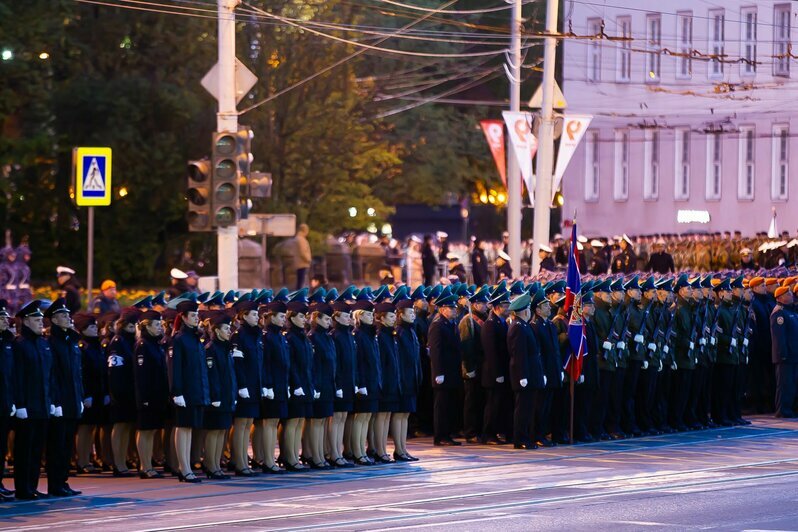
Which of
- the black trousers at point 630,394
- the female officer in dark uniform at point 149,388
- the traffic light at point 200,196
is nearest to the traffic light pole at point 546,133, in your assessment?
the black trousers at point 630,394

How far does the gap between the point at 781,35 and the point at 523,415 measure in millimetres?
29770

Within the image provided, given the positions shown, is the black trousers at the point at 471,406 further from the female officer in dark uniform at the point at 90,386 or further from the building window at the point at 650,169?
the building window at the point at 650,169

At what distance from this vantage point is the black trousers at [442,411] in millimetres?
22641

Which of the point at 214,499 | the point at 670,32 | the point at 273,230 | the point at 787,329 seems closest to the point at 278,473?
the point at 214,499

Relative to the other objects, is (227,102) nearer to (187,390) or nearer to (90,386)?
(90,386)

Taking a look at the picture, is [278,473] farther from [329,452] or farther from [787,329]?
[787,329]

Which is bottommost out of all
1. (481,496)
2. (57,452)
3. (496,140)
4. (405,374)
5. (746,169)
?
(481,496)

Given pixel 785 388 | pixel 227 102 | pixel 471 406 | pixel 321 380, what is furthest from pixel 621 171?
pixel 321 380

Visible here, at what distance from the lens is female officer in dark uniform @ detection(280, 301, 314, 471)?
792 inches

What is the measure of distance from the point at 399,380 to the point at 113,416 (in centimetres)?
360

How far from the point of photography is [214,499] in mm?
17531

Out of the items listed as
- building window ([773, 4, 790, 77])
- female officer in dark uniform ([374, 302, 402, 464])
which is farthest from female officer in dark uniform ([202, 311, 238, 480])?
building window ([773, 4, 790, 77])

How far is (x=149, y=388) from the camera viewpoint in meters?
19.4

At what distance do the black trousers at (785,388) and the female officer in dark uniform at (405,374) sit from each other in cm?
761
